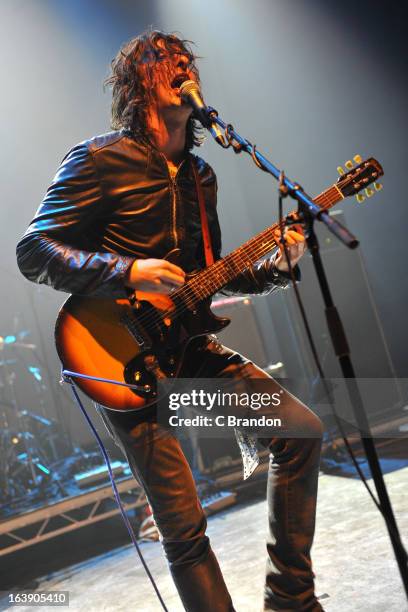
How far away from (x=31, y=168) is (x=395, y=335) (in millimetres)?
4319

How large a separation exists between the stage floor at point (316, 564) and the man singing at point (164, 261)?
63 centimetres

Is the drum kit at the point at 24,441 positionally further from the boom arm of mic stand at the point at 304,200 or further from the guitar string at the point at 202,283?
the boom arm of mic stand at the point at 304,200

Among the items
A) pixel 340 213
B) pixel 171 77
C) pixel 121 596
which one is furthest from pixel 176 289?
pixel 340 213

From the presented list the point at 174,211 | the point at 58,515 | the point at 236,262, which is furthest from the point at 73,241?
the point at 58,515

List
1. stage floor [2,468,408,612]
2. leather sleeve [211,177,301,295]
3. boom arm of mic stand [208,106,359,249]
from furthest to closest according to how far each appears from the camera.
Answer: stage floor [2,468,408,612] → leather sleeve [211,177,301,295] → boom arm of mic stand [208,106,359,249]

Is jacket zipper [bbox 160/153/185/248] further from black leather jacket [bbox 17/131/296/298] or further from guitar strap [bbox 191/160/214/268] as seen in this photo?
guitar strap [bbox 191/160/214/268]

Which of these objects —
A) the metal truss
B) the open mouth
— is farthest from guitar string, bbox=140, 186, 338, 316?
Result: the metal truss

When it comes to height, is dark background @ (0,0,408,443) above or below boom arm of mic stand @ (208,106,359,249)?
above

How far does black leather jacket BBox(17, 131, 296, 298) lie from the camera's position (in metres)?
2.19

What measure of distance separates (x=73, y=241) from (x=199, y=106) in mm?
668

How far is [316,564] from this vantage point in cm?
318

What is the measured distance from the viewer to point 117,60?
2660 mm

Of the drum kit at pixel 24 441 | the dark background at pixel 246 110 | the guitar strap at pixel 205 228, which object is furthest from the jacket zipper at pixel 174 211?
the dark background at pixel 246 110

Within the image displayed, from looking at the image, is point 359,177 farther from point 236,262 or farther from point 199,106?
point 199,106
